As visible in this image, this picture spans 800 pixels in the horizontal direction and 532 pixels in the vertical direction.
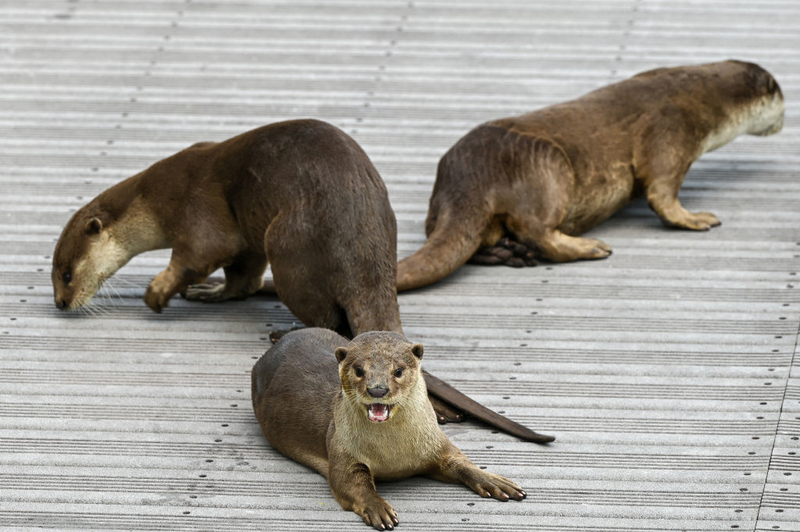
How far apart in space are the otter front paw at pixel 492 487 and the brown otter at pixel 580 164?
159cm

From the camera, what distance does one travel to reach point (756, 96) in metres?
6.64

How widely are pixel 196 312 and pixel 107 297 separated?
1.55ft

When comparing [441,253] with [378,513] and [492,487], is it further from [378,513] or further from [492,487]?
[378,513]

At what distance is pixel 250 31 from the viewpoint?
8.17m

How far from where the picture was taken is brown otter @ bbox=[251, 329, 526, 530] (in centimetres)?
400

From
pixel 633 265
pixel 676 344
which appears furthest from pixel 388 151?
pixel 676 344

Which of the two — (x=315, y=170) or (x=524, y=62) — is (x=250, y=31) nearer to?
(x=524, y=62)

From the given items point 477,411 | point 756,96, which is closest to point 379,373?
point 477,411

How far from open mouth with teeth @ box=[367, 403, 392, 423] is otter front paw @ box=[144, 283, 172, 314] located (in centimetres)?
182

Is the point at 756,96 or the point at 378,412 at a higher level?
the point at 378,412

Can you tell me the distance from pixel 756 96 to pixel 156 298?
3246mm

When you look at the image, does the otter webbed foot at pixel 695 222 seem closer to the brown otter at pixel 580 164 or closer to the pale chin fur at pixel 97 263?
the brown otter at pixel 580 164

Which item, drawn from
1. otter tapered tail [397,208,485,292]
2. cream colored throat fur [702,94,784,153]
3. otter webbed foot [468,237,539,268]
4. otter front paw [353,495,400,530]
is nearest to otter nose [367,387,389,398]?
otter front paw [353,495,400,530]

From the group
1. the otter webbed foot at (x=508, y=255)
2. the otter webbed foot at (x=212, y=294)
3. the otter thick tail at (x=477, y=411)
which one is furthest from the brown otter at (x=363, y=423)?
the otter webbed foot at (x=508, y=255)
